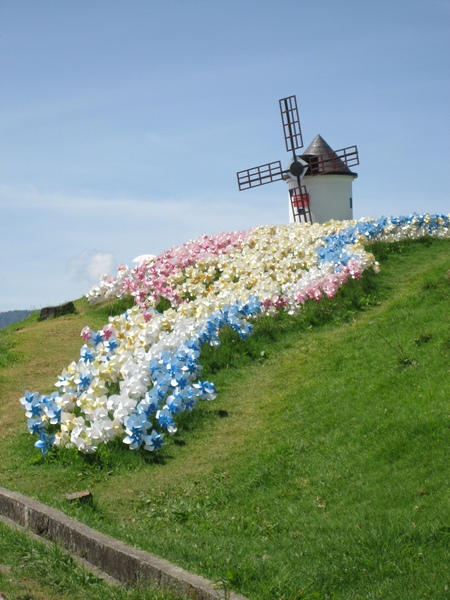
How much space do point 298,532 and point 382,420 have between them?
2.40 m

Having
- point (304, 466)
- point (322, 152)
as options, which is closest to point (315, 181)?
point (322, 152)

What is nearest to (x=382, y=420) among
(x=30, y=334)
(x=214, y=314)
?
(x=214, y=314)

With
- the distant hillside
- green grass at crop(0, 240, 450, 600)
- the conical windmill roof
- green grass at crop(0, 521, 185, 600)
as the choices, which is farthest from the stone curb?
the conical windmill roof

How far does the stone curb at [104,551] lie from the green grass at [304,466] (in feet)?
0.86

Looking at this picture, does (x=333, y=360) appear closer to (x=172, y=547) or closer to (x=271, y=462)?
(x=271, y=462)

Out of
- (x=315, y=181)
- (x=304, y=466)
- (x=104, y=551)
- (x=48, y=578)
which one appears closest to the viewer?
(x=48, y=578)

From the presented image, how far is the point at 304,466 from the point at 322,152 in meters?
23.5

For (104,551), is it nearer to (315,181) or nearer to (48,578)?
(48,578)

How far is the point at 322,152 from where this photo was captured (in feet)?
103

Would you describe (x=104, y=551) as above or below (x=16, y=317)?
below

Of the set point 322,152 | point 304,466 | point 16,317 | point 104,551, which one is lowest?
point 304,466

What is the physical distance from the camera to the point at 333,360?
12328 mm

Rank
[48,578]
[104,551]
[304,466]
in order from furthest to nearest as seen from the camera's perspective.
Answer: [304,466] → [104,551] → [48,578]

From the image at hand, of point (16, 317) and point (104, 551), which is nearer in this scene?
point (104, 551)
